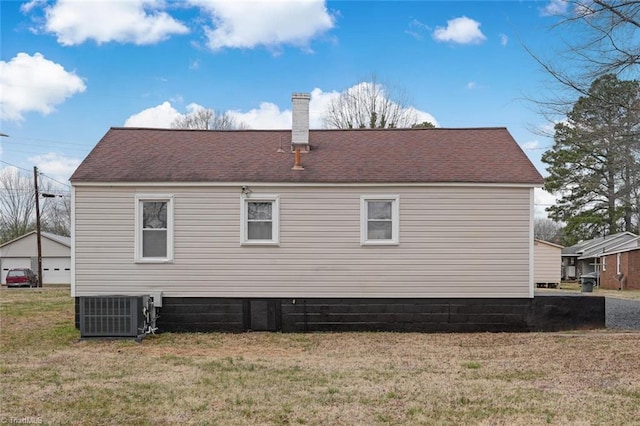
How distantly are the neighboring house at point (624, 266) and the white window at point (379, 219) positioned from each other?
25.9 metres

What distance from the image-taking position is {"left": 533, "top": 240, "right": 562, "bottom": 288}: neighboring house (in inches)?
1296

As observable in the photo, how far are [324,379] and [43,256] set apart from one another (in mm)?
39402

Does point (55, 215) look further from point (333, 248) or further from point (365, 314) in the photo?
point (365, 314)

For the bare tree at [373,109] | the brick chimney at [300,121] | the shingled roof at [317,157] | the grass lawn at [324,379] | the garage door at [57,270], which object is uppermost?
the bare tree at [373,109]

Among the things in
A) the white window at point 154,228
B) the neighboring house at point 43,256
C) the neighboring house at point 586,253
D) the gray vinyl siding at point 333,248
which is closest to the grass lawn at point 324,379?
the gray vinyl siding at point 333,248

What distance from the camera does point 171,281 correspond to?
39.8ft

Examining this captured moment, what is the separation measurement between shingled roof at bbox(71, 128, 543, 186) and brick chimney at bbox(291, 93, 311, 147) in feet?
1.05

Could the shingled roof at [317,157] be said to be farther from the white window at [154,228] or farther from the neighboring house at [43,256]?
the neighboring house at [43,256]

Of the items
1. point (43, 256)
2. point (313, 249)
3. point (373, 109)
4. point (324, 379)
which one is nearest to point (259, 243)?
point (313, 249)

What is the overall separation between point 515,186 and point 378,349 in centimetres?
478

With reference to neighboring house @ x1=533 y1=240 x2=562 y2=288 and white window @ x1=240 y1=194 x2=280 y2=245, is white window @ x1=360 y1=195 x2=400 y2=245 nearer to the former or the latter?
white window @ x1=240 y1=194 x2=280 y2=245

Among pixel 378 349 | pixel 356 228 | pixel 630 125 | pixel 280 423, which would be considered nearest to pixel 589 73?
pixel 630 125

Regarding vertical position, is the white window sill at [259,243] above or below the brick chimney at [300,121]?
below

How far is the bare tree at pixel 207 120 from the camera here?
41.5 m
